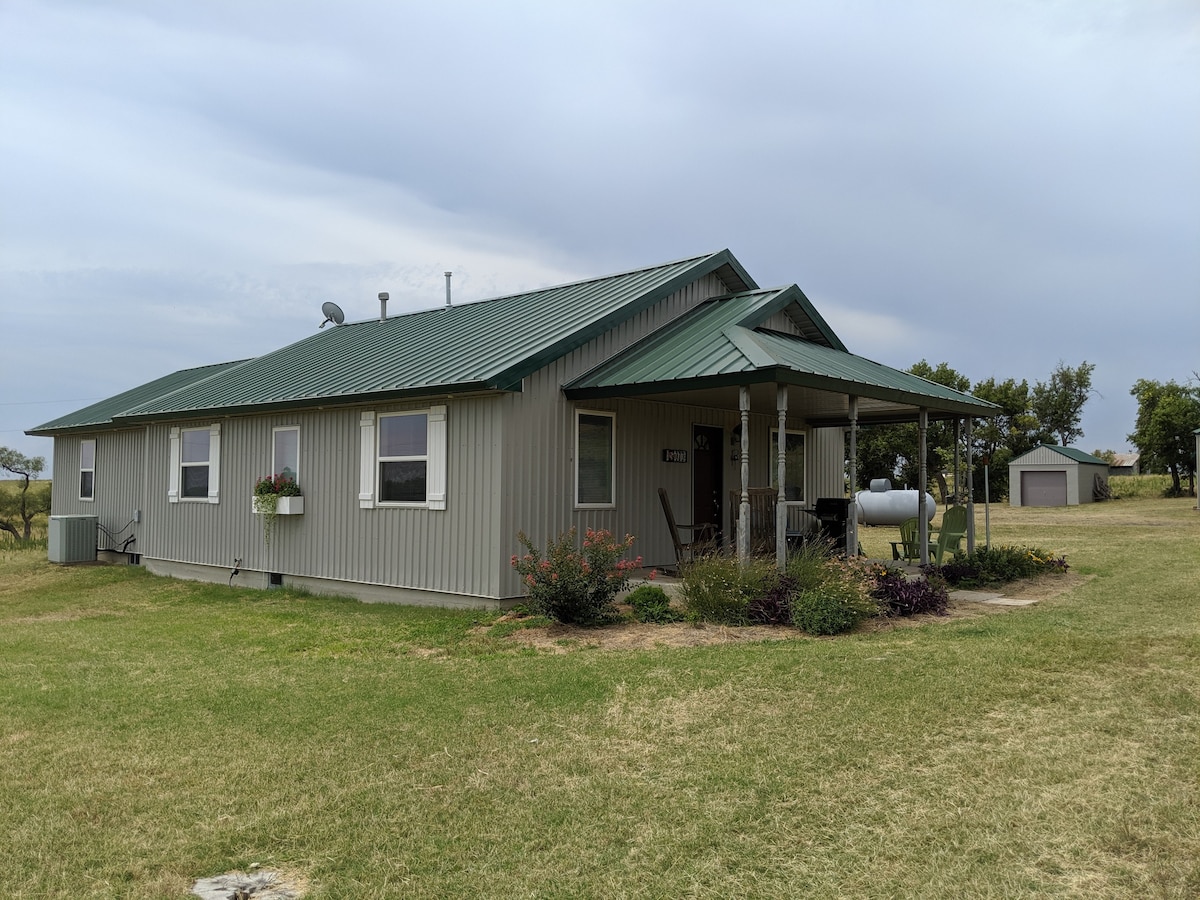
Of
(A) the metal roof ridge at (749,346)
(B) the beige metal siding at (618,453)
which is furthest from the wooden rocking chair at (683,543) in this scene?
(A) the metal roof ridge at (749,346)

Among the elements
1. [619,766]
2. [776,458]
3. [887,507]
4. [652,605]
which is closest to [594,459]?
[652,605]

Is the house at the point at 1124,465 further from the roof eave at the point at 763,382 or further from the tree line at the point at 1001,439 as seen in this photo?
the roof eave at the point at 763,382

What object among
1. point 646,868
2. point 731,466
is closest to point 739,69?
point 731,466

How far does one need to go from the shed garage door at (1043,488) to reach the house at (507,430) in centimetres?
2779

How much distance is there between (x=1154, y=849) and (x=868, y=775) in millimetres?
1349

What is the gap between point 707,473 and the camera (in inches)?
539

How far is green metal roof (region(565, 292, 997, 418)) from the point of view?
33.3 feet

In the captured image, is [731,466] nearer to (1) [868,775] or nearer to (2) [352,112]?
(2) [352,112]

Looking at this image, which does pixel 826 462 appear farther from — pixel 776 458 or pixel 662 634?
pixel 662 634

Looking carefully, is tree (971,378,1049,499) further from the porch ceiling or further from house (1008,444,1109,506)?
the porch ceiling

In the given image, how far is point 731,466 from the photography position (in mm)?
14070

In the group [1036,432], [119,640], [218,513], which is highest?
[1036,432]

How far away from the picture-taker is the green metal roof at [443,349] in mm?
11180

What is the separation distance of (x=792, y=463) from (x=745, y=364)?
5.86 meters
